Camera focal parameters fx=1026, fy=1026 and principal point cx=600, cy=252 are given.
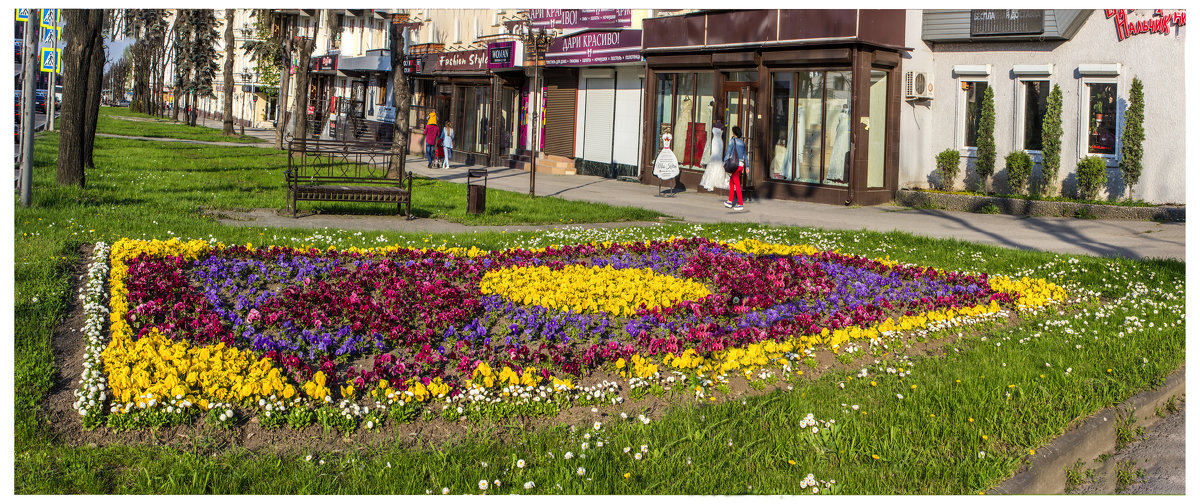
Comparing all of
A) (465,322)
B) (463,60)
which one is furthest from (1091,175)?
(463,60)

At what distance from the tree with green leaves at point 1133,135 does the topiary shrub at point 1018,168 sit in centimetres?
175

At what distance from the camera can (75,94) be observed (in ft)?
56.6

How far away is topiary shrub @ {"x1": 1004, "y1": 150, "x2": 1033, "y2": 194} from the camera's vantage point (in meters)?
19.7

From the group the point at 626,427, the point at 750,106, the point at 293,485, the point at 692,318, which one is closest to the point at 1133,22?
the point at 750,106

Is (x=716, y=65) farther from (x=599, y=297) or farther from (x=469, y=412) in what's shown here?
(x=469, y=412)

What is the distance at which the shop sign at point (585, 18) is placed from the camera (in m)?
27.7

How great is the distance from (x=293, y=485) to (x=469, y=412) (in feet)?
4.14

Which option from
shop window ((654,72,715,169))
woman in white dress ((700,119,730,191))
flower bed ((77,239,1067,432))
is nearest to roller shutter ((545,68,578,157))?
shop window ((654,72,715,169))

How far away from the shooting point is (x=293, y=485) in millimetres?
4441

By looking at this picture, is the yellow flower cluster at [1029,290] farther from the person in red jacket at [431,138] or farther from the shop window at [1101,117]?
the person in red jacket at [431,138]

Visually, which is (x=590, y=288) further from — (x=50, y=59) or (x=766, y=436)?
(x=50, y=59)

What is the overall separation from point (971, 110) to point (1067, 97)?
7.32ft

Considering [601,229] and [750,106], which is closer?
[601,229]

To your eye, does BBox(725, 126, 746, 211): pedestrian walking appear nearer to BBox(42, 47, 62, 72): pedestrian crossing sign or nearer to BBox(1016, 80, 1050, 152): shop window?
BBox(1016, 80, 1050, 152): shop window
